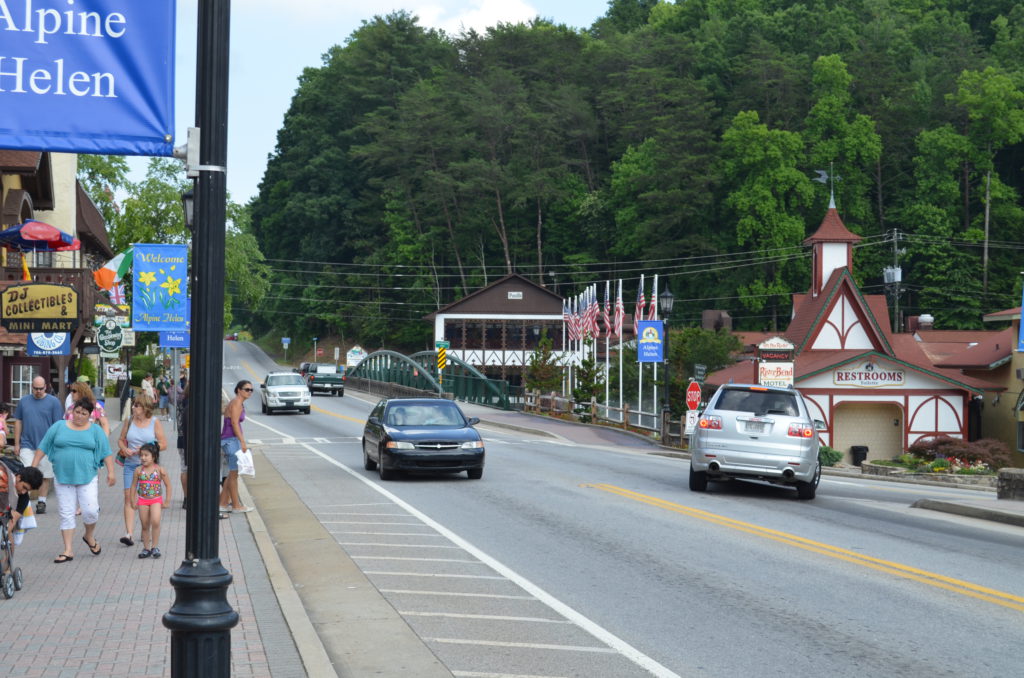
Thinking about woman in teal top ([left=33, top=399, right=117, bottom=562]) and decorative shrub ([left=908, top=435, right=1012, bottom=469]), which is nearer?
woman in teal top ([left=33, top=399, right=117, bottom=562])

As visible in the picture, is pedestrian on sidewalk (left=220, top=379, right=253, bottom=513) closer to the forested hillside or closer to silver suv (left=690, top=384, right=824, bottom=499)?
silver suv (left=690, top=384, right=824, bottom=499)

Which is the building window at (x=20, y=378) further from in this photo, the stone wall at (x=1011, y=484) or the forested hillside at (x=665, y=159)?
the forested hillside at (x=665, y=159)

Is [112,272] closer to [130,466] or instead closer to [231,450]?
[231,450]

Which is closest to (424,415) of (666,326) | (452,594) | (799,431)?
(799,431)

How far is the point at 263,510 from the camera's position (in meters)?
18.0

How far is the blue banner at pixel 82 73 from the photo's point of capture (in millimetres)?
6117

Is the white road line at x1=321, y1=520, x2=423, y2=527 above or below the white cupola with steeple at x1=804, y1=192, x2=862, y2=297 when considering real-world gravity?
below

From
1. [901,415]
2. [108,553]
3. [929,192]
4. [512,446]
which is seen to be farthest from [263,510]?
[929,192]

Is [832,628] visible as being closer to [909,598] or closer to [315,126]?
[909,598]

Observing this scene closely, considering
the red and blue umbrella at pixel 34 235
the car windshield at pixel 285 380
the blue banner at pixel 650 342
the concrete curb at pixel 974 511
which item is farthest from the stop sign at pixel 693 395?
the car windshield at pixel 285 380

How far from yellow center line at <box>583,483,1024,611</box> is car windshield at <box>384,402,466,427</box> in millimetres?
4815

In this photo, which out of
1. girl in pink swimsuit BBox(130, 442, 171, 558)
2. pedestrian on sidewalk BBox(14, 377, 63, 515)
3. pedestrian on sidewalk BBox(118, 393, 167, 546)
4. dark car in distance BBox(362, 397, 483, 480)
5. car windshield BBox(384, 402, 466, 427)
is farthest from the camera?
car windshield BBox(384, 402, 466, 427)

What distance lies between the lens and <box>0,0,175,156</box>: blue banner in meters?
6.12

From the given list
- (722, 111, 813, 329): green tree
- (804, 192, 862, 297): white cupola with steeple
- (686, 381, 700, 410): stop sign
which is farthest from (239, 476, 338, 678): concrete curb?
(722, 111, 813, 329): green tree
